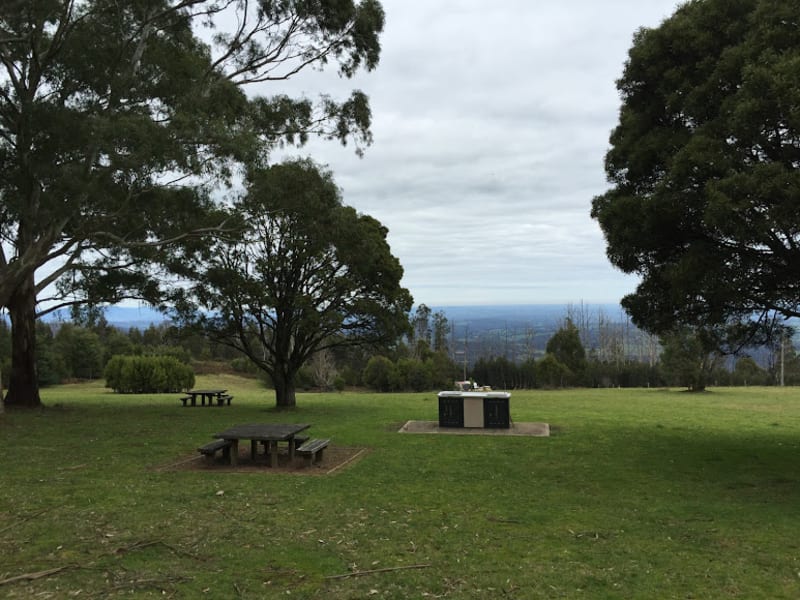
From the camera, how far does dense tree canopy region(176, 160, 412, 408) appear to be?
17.2 m

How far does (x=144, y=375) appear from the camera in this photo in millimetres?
31469

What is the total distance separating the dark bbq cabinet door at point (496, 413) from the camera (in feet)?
45.9

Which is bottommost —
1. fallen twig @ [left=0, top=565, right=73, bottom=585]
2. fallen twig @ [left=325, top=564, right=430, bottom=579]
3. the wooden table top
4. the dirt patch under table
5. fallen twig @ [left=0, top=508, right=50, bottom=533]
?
the dirt patch under table

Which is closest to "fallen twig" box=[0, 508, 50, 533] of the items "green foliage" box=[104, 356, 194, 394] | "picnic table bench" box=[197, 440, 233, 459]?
"picnic table bench" box=[197, 440, 233, 459]

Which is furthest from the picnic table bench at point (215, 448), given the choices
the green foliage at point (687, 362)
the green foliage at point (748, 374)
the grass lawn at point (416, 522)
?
the green foliage at point (748, 374)

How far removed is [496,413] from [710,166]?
26.0 feet

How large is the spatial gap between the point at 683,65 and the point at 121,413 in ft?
55.0

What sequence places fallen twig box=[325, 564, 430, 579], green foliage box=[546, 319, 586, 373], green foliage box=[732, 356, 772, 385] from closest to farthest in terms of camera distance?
fallen twig box=[325, 564, 430, 579] → green foliage box=[546, 319, 586, 373] → green foliage box=[732, 356, 772, 385]

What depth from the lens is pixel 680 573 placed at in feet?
15.8

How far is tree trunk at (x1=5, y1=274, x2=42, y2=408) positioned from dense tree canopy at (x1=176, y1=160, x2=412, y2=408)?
4352 millimetres

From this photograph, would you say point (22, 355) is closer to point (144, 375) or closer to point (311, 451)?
point (311, 451)

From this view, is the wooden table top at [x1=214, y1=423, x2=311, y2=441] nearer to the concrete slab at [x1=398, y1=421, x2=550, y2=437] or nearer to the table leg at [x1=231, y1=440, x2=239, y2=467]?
the table leg at [x1=231, y1=440, x2=239, y2=467]

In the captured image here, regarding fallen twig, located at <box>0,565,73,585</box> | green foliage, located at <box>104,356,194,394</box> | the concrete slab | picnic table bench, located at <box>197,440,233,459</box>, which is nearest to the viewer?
fallen twig, located at <box>0,565,73,585</box>

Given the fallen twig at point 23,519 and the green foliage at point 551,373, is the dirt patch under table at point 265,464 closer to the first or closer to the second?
the fallen twig at point 23,519
